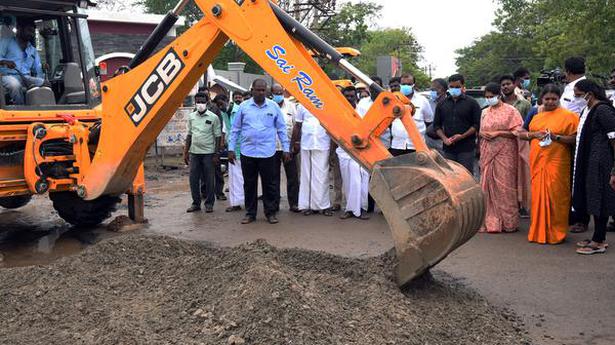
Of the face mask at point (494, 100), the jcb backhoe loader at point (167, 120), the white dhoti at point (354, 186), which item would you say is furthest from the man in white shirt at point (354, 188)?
the jcb backhoe loader at point (167, 120)

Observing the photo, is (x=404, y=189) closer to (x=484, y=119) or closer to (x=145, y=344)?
(x=145, y=344)

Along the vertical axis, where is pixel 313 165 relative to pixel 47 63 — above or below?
below

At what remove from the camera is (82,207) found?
25.2ft

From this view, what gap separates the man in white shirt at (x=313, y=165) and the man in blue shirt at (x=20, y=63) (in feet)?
10.8

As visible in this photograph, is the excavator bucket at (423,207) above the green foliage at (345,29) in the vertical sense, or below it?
below

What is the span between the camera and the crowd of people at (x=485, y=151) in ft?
20.2

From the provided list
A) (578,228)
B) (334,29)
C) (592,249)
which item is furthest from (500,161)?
(334,29)

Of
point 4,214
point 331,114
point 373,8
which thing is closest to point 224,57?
point 373,8

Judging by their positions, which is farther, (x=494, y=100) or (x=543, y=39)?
(x=543, y=39)

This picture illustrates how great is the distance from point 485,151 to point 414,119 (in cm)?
134

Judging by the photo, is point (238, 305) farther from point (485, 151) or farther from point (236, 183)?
point (236, 183)

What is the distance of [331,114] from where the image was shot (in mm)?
4672

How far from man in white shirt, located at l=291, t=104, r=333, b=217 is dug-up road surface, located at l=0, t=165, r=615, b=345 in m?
0.27

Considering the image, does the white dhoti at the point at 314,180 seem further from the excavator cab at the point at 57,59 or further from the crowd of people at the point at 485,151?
the excavator cab at the point at 57,59
